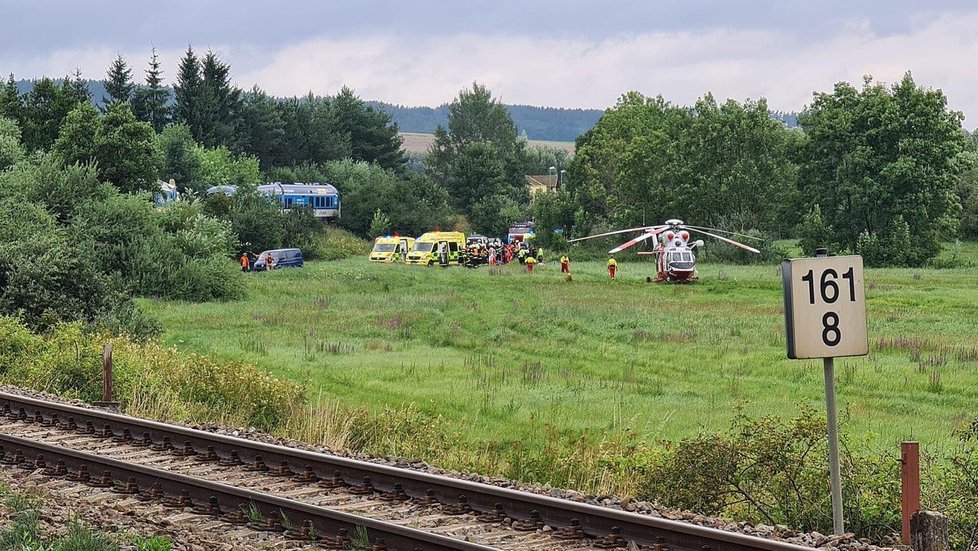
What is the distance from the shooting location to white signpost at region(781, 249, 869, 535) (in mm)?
9078

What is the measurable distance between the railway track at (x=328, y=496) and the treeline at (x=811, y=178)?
65.4 m

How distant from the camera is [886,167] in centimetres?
7394

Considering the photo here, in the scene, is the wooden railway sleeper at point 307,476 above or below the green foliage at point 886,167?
below

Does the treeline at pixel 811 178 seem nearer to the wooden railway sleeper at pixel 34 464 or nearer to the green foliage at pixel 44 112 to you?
the green foliage at pixel 44 112

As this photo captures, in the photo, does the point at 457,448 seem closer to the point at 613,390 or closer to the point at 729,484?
the point at 729,484

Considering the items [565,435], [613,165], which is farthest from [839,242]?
[565,435]

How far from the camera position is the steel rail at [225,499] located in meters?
9.66

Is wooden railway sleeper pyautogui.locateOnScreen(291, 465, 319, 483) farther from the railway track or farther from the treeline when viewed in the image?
the treeline

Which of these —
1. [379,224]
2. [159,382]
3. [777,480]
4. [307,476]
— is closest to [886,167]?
[379,224]

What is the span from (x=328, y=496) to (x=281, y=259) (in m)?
62.9

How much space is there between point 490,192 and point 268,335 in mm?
88762

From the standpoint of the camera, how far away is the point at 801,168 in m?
79.2

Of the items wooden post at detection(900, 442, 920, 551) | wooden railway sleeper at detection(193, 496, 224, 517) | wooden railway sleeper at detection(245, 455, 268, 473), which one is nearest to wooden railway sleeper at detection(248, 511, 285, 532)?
wooden railway sleeper at detection(193, 496, 224, 517)

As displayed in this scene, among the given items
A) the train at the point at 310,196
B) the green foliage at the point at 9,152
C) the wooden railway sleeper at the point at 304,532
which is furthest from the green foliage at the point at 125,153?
the wooden railway sleeper at the point at 304,532
